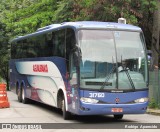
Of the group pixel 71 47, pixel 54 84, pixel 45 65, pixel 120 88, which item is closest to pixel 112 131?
pixel 120 88

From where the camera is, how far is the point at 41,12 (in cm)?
3325

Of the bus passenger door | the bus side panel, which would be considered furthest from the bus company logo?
the bus passenger door

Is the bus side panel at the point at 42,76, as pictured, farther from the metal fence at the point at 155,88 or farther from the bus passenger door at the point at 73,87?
the metal fence at the point at 155,88

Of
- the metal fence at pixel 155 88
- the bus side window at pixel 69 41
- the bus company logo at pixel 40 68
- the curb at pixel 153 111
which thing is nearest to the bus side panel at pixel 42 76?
the bus company logo at pixel 40 68

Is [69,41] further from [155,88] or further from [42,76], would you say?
[155,88]

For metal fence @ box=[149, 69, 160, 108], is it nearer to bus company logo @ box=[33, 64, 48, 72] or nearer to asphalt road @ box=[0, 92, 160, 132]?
asphalt road @ box=[0, 92, 160, 132]

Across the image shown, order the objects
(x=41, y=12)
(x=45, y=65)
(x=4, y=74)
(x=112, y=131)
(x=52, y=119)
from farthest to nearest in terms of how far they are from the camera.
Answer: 1. (x=4, y=74)
2. (x=41, y=12)
3. (x=45, y=65)
4. (x=52, y=119)
5. (x=112, y=131)

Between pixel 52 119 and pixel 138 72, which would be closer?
pixel 138 72

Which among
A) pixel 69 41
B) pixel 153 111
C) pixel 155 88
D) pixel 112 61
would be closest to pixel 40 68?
pixel 69 41

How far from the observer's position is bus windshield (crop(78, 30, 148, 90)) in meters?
13.1

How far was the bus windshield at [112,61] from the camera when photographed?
1305cm

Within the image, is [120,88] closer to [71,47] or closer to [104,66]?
[104,66]

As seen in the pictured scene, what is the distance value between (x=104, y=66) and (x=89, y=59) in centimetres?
51

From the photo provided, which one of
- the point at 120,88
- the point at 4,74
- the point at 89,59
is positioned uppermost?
the point at 89,59
